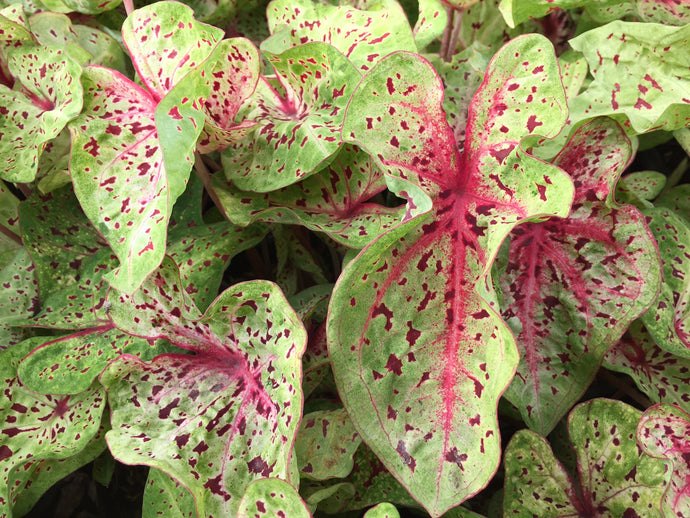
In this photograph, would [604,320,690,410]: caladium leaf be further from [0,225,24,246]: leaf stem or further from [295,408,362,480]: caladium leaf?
[0,225,24,246]: leaf stem

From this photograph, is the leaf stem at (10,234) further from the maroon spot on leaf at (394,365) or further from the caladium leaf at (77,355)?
the maroon spot on leaf at (394,365)

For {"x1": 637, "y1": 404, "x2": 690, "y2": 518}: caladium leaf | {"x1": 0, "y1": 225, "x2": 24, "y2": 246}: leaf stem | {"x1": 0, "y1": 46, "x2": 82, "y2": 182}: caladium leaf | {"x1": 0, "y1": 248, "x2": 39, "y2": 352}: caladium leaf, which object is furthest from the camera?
{"x1": 0, "y1": 225, "x2": 24, "y2": 246}: leaf stem

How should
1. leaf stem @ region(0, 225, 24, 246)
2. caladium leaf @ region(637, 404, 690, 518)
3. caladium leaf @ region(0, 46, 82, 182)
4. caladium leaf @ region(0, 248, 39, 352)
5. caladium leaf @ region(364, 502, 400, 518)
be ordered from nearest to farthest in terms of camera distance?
1. caladium leaf @ region(364, 502, 400, 518)
2. caladium leaf @ region(637, 404, 690, 518)
3. caladium leaf @ region(0, 46, 82, 182)
4. caladium leaf @ region(0, 248, 39, 352)
5. leaf stem @ region(0, 225, 24, 246)

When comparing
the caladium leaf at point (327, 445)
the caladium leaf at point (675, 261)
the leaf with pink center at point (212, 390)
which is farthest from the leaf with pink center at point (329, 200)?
the caladium leaf at point (675, 261)

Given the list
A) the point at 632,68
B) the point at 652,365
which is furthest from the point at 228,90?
the point at 652,365

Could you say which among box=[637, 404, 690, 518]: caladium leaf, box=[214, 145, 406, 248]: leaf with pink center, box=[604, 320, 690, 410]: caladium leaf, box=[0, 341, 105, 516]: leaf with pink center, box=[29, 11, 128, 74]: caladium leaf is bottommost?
box=[604, 320, 690, 410]: caladium leaf

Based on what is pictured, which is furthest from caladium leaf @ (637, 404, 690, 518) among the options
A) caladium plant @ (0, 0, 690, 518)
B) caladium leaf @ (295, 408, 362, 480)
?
caladium leaf @ (295, 408, 362, 480)

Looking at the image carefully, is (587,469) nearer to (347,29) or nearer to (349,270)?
(349,270)
